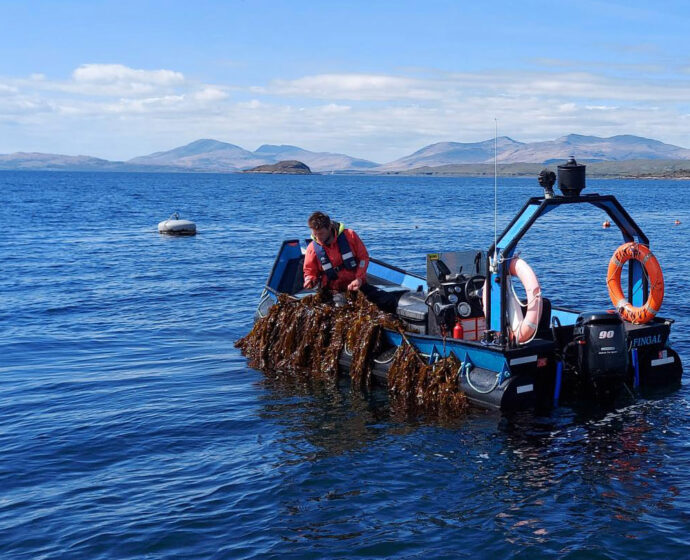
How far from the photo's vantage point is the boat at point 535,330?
1102 centimetres

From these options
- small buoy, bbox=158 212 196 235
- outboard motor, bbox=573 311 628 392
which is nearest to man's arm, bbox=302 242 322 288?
outboard motor, bbox=573 311 628 392

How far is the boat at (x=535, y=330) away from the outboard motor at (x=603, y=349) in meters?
0.01

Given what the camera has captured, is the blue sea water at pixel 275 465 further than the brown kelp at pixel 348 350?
No

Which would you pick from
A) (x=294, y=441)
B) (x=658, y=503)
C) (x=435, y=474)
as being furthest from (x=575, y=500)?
(x=294, y=441)

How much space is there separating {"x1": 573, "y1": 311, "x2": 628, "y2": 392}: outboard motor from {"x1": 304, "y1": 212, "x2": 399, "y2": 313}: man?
386 cm

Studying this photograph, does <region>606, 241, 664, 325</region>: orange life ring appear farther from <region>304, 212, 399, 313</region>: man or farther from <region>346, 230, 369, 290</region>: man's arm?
<region>346, 230, 369, 290</region>: man's arm

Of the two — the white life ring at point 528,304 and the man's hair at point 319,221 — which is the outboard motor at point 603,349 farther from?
the man's hair at point 319,221

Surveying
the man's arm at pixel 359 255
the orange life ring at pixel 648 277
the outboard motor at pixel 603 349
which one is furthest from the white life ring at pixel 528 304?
the man's arm at pixel 359 255

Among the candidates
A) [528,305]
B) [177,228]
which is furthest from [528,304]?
[177,228]

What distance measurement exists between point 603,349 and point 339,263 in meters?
5.15

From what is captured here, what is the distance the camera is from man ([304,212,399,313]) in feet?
46.0

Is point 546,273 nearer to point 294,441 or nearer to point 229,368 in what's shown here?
point 229,368

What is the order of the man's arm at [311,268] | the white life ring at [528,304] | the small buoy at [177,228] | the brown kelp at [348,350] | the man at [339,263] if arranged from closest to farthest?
1. the white life ring at [528,304]
2. the brown kelp at [348,350]
3. the man at [339,263]
4. the man's arm at [311,268]
5. the small buoy at [177,228]

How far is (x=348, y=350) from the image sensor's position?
1359 cm
